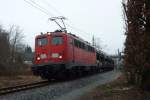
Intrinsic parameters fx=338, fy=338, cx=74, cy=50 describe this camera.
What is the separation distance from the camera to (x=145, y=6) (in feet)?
44.0

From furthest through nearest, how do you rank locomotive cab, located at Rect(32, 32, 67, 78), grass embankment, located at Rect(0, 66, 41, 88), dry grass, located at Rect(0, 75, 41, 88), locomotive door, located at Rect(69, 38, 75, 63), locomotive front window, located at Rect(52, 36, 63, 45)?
locomotive door, located at Rect(69, 38, 75, 63) < locomotive front window, located at Rect(52, 36, 63, 45) < grass embankment, located at Rect(0, 66, 41, 88) < dry grass, located at Rect(0, 75, 41, 88) < locomotive cab, located at Rect(32, 32, 67, 78)

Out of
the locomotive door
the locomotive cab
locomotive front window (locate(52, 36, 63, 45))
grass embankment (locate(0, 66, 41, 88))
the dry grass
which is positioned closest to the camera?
the locomotive cab

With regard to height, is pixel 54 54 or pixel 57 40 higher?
pixel 57 40

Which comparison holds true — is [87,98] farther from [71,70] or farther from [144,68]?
[71,70]

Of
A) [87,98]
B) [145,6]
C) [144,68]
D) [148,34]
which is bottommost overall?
[87,98]

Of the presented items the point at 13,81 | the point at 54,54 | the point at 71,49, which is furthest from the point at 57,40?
the point at 13,81

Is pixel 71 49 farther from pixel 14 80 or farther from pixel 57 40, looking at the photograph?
pixel 14 80

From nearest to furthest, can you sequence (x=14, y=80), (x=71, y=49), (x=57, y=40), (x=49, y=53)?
1. (x=49, y=53)
2. (x=57, y=40)
3. (x=71, y=49)
4. (x=14, y=80)

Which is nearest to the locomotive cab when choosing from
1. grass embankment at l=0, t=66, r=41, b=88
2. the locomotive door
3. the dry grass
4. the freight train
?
the freight train

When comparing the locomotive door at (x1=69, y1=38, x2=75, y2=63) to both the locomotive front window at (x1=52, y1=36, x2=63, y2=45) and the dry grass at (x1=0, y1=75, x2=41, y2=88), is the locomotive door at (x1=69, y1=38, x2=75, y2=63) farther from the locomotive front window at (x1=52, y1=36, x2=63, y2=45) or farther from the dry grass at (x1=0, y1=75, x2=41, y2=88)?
the dry grass at (x1=0, y1=75, x2=41, y2=88)

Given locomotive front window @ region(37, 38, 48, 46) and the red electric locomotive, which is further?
locomotive front window @ region(37, 38, 48, 46)

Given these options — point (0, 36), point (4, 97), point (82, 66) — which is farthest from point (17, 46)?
point (4, 97)

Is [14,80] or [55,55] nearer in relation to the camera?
[55,55]

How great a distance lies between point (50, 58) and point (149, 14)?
40.5 ft
